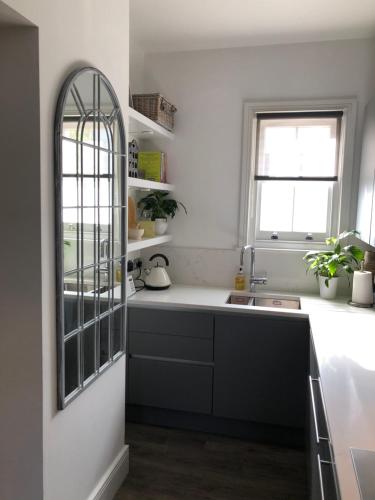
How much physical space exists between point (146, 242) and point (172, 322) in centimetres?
53

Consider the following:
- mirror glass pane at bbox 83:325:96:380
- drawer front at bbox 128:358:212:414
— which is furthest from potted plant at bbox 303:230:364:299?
mirror glass pane at bbox 83:325:96:380

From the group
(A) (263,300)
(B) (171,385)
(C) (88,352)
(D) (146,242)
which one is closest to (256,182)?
(A) (263,300)

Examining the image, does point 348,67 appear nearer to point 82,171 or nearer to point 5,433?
point 82,171

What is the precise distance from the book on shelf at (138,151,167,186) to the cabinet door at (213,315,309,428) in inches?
45.2

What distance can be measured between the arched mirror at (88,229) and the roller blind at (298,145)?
4.52 ft

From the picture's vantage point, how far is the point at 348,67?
9.46 feet

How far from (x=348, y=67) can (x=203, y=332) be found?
6.69 feet

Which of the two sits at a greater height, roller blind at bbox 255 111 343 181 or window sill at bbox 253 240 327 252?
roller blind at bbox 255 111 343 181

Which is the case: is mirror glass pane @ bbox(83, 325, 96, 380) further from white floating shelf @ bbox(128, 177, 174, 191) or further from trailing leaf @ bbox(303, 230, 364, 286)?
trailing leaf @ bbox(303, 230, 364, 286)

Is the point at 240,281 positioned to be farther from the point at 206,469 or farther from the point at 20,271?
the point at 20,271

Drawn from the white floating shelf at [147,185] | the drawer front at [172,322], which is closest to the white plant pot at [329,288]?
the drawer front at [172,322]

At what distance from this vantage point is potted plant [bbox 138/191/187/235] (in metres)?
3.10

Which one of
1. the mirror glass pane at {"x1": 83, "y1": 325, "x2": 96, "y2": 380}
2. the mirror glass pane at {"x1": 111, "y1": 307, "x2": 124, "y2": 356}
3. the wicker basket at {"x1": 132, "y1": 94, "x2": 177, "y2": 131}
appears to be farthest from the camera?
the wicker basket at {"x1": 132, "y1": 94, "x2": 177, "y2": 131}

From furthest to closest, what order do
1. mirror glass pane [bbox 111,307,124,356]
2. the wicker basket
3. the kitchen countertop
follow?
the wicker basket → mirror glass pane [bbox 111,307,124,356] → the kitchen countertop
